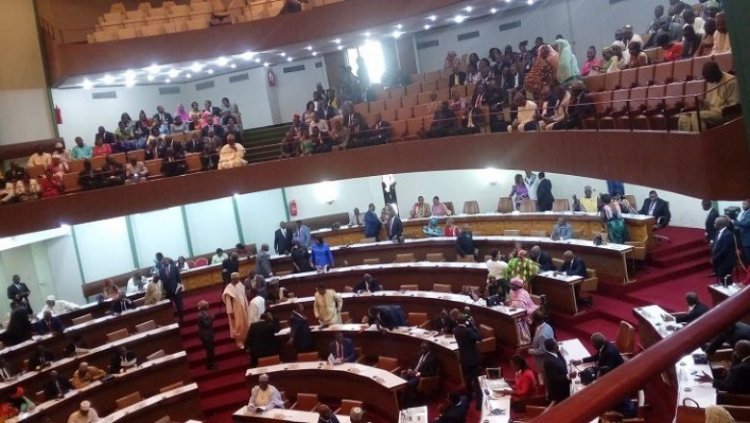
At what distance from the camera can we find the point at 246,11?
74.2 ft

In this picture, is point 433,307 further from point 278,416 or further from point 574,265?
point 278,416

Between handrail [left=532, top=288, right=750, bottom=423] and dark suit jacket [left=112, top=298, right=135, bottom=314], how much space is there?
58.5ft

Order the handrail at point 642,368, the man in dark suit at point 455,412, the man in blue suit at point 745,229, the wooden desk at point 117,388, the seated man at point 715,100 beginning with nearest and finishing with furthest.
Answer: the handrail at point 642,368
the seated man at point 715,100
the man in dark suit at point 455,412
the man in blue suit at point 745,229
the wooden desk at point 117,388

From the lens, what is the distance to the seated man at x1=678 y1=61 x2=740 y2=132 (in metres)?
8.13

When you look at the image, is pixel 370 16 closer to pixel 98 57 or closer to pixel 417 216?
pixel 417 216

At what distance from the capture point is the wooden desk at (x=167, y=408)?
1349 centimetres

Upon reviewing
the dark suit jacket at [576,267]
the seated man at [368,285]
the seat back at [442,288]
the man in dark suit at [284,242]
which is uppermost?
the man in dark suit at [284,242]

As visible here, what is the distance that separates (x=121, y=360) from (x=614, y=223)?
35.1 ft

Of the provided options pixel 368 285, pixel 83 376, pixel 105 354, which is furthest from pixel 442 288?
pixel 83 376

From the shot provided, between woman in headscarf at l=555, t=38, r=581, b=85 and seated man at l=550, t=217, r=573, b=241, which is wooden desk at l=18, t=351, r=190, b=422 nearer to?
seated man at l=550, t=217, r=573, b=241

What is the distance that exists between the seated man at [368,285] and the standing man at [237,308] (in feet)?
8.78

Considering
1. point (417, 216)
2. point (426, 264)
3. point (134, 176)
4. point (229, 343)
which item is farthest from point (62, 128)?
point (426, 264)

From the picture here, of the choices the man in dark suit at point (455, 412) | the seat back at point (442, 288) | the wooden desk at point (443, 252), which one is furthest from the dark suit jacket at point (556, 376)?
the seat back at point (442, 288)

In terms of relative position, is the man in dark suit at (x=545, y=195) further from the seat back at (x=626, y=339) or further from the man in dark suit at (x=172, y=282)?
the man in dark suit at (x=172, y=282)
